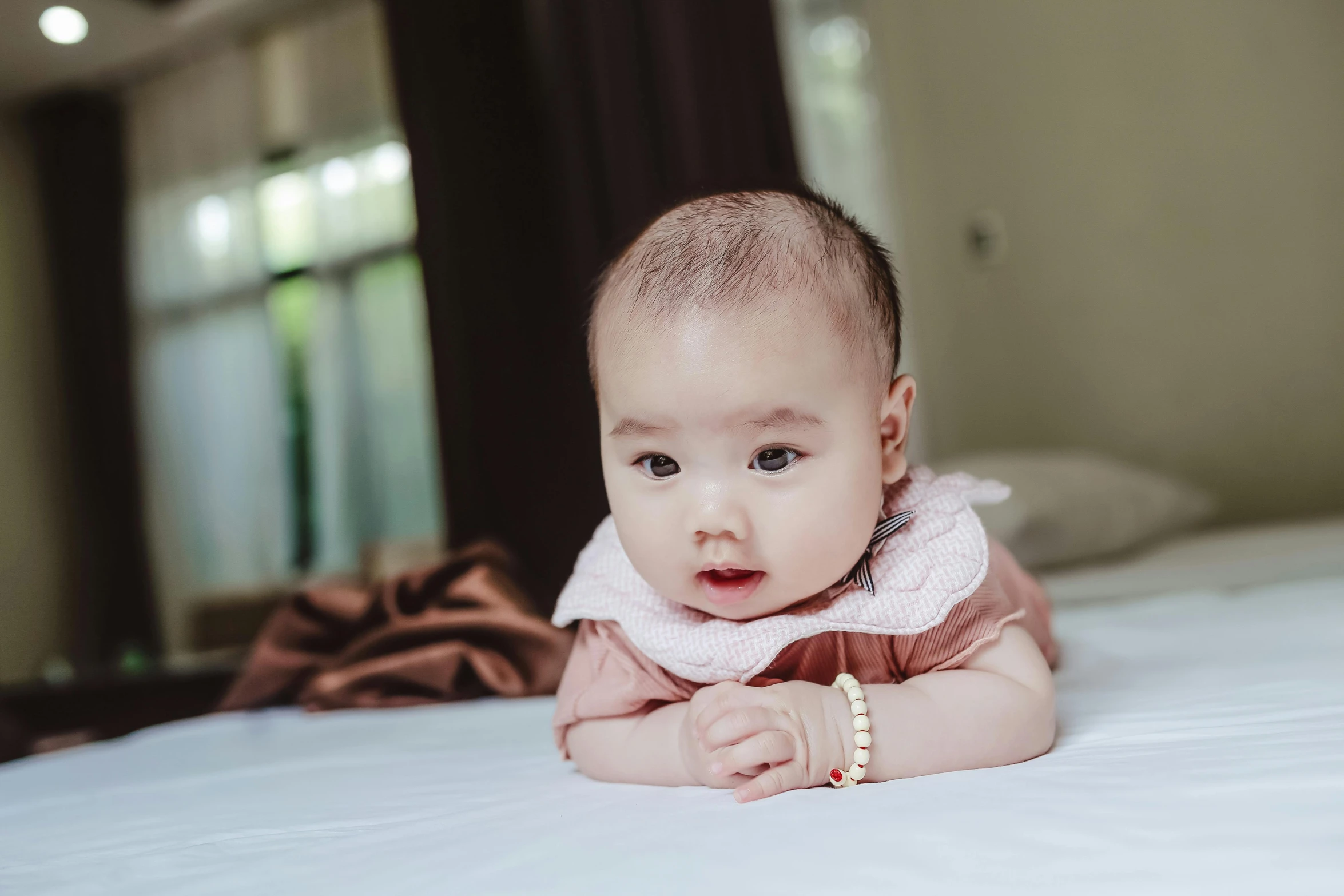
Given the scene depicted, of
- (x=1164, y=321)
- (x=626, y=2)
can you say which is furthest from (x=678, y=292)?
(x=1164, y=321)

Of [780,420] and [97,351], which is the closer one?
[780,420]

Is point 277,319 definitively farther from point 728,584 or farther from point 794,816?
point 794,816

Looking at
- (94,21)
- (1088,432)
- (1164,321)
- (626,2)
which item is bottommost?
(1088,432)

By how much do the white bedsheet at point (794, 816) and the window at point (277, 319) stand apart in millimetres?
2954

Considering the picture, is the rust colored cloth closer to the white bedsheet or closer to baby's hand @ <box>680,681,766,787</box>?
the white bedsheet

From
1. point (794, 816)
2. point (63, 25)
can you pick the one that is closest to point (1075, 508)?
point (794, 816)

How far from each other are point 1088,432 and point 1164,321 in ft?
1.09

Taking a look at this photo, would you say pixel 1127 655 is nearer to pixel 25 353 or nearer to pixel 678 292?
pixel 678 292

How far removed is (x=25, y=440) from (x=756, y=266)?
4.00 metres

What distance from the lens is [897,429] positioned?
0.79m

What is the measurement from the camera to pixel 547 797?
2.31 feet

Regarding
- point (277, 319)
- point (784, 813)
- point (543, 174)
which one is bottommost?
point (784, 813)

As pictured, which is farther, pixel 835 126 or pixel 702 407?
pixel 835 126

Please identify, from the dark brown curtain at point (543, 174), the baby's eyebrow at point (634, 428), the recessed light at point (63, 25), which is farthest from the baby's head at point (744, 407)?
the recessed light at point (63, 25)
